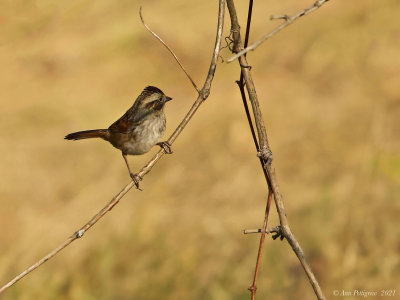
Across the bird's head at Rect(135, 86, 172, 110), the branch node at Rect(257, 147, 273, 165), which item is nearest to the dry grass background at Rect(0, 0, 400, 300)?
the bird's head at Rect(135, 86, 172, 110)

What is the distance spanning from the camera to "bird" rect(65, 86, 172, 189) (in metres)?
5.68

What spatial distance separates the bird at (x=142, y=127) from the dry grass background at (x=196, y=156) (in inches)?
90.4

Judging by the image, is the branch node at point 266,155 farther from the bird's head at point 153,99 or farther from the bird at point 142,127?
the bird's head at point 153,99

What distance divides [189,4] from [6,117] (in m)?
3.70

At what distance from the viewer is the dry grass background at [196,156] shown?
761 centimetres

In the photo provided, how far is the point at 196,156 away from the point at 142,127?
3320mm

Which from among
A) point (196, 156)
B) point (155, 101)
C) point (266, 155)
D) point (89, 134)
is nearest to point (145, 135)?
point (155, 101)

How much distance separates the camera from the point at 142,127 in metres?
5.79

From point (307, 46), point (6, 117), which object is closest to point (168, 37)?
point (307, 46)

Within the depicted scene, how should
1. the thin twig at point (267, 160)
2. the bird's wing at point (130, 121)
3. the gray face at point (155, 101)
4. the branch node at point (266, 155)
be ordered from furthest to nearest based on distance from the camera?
the bird's wing at point (130, 121), the gray face at point (155, 101), the branch node at point (266, 155), the thin twig at point (267, 160)

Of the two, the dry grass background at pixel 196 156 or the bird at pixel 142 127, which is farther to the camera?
the dry grass background at pixel 196 156

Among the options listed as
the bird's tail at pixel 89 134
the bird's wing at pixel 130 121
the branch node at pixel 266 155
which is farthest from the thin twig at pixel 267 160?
the bird's wing at pixel 130 121

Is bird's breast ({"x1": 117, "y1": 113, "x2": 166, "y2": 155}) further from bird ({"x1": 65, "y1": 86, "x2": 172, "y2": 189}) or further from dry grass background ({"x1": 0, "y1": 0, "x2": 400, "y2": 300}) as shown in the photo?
dry grass background ({"x1": 0, "y1": 0, "x2": 400, "y2": 300})

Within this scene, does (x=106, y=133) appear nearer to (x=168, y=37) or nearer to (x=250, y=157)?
(x=250, y=157)
